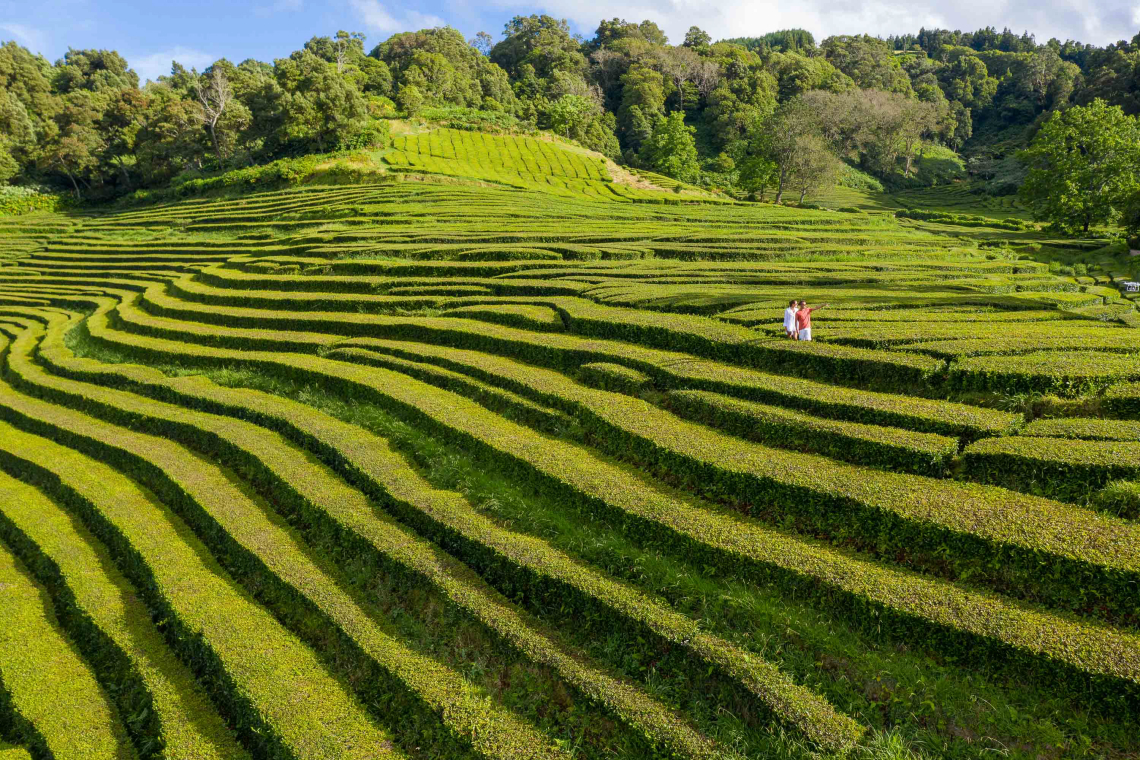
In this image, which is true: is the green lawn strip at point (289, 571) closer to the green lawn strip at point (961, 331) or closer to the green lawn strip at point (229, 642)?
the green lawn strip at point (229, 642)

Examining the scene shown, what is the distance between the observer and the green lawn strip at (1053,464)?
810 centimetres

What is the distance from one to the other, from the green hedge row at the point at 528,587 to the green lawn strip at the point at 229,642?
1.85 m

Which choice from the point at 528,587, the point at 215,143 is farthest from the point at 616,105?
the point at 528,587

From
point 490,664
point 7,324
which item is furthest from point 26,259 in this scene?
point 490,664

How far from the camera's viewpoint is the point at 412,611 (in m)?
9.01

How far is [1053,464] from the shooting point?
329 inches

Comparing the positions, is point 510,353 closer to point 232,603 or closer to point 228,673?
point 232,603

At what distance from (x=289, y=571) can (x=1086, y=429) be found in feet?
42.1

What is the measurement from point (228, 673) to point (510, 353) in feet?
34.2

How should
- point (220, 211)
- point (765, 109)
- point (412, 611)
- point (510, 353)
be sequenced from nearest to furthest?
point (412, 611), point (510, 353), point (220, 211), point (765, 109)

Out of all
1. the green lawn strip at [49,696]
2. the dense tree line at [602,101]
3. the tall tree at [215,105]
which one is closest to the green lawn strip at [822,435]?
the green lawn strip at [49,696]

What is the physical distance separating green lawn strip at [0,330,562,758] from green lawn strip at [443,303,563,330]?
25.1ft

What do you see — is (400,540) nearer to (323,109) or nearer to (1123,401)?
(1123,401)

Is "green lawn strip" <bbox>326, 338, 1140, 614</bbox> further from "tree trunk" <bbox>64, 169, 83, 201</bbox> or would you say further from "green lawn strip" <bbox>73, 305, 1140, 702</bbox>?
"tree trunk" <bbox>64, 169, 83, 201</bbox>
